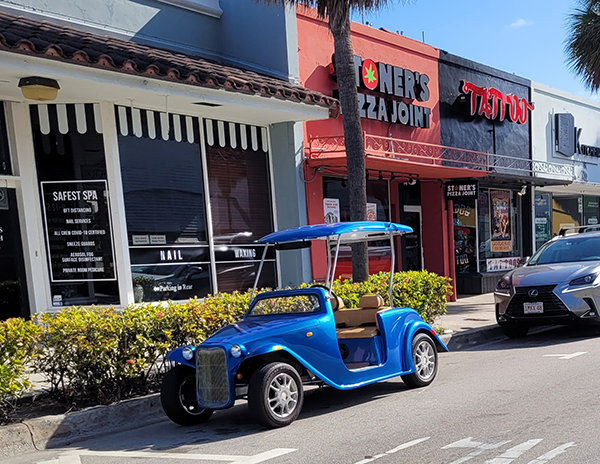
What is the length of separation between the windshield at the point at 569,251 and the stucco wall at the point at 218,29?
561cm

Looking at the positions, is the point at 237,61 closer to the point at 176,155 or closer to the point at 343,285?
the point at 176,155

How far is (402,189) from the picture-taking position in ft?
54.9

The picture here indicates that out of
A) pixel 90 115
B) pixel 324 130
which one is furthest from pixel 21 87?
pixel 324 130

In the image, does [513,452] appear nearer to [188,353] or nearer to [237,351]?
[237,351]

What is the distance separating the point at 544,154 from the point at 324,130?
11125 millimetres

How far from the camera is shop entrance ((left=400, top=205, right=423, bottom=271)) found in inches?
666

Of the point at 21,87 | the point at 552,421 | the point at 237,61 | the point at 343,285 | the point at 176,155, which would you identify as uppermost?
the point at 237,61

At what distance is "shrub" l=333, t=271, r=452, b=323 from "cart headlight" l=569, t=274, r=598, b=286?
2029 mm

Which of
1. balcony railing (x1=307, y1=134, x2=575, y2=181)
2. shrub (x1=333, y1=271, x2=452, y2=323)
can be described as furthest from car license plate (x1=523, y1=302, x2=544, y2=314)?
balcony railing (x1=307, y1=134, x2=575, y2=181)

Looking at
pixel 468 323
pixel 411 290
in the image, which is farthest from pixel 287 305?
pixel 468 323

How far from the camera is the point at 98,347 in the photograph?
22.1 feet

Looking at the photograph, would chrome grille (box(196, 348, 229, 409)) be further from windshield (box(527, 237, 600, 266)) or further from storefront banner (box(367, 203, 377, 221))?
storefront banner (box(367, 203, 377, 221))

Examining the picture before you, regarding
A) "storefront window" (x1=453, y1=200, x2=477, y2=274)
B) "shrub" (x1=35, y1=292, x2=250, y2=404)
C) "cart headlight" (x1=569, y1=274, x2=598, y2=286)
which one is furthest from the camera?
"storefront window" (x1=453, y1=200, x2=477, y2=274)

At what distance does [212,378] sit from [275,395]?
24.1 inches
